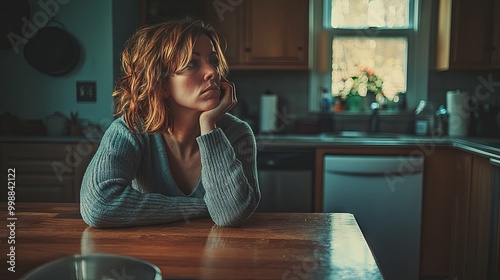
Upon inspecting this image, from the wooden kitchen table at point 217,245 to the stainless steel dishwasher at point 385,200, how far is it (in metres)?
1.62

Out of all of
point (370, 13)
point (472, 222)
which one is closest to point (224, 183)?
point (472, 222)

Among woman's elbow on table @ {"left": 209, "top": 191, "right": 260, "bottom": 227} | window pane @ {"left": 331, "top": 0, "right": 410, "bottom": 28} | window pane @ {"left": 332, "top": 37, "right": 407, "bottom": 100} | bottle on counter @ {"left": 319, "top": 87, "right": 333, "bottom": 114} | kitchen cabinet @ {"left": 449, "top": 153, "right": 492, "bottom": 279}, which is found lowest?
kitchen cabinet @ {"left": 449, "top": 153, "right": 492, "bottom": 279}

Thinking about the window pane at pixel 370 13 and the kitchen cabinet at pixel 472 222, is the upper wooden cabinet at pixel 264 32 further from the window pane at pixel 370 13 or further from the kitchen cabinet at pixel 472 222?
the kitchen cabinet at pixel 472 222

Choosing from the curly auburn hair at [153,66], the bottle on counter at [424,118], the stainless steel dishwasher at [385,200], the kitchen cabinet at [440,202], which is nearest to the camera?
the curly auburn hair at [153,66]

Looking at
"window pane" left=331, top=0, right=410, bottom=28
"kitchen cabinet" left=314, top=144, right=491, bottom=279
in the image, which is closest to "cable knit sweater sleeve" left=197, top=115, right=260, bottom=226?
"kitchen cabinet" left=314, top=144, right=491, bottom=279

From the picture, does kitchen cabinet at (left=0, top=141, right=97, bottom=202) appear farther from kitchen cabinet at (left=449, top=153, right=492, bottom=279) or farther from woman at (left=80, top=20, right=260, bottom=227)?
kitchen cabinet at (left=449, top=153, right=492, bottom=279)

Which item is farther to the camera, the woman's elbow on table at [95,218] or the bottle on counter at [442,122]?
the bottle on counter at [442,122]


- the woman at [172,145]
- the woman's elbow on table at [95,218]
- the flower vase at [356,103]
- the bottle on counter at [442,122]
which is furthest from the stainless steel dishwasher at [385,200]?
the woman's elbow on table at [95,218]

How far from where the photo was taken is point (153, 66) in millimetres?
1286

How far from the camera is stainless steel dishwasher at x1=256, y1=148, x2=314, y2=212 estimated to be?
286cm

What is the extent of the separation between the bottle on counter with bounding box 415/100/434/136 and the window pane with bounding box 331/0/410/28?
622 millimetres

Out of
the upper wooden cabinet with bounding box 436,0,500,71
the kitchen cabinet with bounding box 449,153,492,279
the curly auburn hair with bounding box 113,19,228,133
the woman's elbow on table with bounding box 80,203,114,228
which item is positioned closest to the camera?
the woman's elbow on table with bounding box 80,203,114,228

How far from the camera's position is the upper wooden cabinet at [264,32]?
10.4 feet

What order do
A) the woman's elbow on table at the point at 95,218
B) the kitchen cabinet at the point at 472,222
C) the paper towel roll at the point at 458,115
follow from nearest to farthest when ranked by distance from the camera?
1. the woman's elbow on table at the point at 95,218
2. the kitchen cabinet at the point at 472,222
3. the paper towel roll at the point at 458,115
